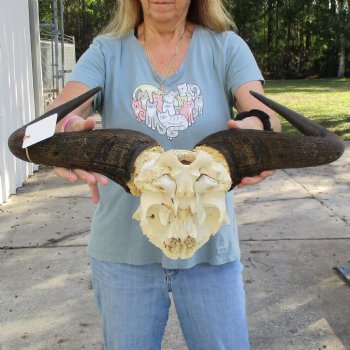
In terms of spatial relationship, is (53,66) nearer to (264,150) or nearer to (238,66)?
(238,66)

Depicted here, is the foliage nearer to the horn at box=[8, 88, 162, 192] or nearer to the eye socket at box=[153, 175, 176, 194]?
the horn at box=[8, 88, 162, 192]

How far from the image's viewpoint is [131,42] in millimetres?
2533

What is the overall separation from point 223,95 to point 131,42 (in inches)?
19.1

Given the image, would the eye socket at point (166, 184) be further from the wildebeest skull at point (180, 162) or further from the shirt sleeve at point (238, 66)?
the shirt sleeve at point (238, 66)

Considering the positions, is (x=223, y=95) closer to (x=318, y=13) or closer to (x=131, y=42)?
(x=131, y=42)

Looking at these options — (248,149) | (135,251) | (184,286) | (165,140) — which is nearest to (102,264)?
(135,251)

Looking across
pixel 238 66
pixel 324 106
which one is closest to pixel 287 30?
pixel 324 106

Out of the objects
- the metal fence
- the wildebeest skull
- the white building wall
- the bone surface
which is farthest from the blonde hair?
the metal fence

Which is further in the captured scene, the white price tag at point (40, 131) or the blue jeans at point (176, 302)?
the blue jeans at point (176, 302)

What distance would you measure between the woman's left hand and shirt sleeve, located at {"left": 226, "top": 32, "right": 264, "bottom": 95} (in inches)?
8.5

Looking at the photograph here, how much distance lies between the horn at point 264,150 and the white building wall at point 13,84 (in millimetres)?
6203

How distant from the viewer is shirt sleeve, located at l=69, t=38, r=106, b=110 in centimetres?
241

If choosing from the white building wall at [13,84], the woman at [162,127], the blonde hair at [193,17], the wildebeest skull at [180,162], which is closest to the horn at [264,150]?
the wildebeest skull at [180,162]

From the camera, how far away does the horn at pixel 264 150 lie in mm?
2137
